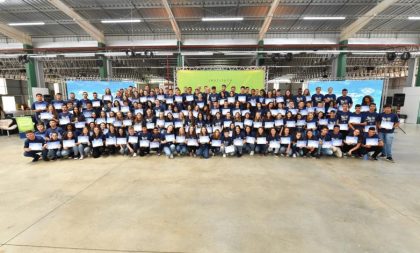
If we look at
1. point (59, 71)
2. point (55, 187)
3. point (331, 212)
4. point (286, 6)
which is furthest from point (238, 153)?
point (59, 71)

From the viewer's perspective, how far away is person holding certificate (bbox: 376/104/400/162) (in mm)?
6434

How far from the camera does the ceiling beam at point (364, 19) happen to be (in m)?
10.4

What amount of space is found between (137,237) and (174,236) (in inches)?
19.3

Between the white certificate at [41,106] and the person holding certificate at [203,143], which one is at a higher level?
the white certificate at [41,106]

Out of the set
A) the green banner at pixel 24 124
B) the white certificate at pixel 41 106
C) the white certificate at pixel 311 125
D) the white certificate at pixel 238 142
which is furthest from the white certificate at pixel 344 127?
the green banner at pixel 24 124

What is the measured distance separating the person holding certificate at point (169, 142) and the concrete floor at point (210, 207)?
861 millimetres

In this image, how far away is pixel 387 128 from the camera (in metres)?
6.45

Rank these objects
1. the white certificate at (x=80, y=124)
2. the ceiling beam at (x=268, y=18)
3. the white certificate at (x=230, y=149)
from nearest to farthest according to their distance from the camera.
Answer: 1. the white certificate at (x=230, y=149)
2. the white certificate at (x=80, y=124)
3. the ceiling beam at (x=268, y=18)

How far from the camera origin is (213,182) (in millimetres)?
4703

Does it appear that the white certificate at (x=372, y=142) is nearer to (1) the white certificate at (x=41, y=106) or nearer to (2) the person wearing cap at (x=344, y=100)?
(2) the person wearing cap at (x=344, y=100)

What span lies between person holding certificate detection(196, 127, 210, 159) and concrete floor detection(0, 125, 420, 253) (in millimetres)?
898

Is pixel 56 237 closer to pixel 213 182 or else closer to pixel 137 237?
pixel 137 237

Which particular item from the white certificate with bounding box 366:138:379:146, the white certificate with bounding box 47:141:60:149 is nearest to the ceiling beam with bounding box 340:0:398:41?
the white certificate with bounding box 366:138:379:146

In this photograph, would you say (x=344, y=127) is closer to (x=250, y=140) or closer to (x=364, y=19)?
(x=250, y=140)
